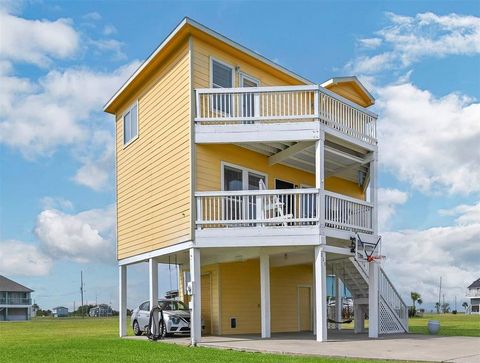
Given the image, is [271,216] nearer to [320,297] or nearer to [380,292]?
[320,297]

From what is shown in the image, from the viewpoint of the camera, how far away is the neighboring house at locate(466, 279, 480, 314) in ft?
306

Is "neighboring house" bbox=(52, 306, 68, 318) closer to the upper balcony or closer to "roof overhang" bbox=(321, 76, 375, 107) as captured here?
the upper balcony

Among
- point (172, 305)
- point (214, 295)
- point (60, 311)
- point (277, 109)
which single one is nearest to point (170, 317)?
point (172, 305)

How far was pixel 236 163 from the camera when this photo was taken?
19219 millimetres

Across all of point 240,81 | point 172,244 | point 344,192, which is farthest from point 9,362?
point 344,192

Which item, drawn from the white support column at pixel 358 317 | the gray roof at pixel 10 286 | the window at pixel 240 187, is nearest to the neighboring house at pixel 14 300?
the gray roof at pixel 10 286

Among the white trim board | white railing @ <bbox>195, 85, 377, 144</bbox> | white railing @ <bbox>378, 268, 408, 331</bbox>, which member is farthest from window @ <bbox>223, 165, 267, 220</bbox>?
white railing @ <bbox>378, 268, 408, 331</bbox>

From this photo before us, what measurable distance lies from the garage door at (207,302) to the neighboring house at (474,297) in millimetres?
82219

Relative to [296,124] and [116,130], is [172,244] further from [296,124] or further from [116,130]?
[116,130]

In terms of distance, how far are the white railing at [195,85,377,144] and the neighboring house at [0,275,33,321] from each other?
81.9 metres

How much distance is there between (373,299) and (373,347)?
4093 mm

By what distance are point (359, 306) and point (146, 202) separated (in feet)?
→ 27.7

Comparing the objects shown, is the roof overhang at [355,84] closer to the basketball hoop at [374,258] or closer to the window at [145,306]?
the basketball hoop at [374,258]

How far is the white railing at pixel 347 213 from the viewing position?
57.5ft
